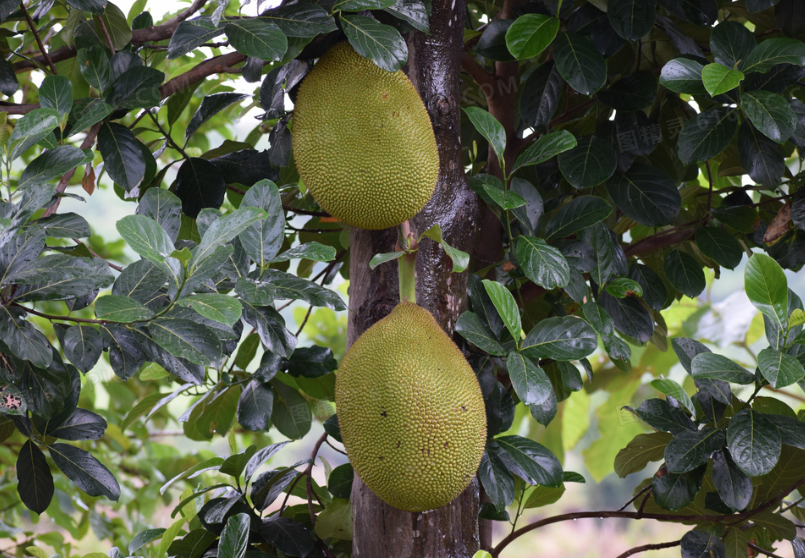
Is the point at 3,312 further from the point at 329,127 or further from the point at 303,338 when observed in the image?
the point at 303,338

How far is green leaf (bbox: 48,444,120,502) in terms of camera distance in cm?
63

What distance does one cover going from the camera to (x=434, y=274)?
2.24 ft

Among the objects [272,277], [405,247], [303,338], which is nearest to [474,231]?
[405,247]

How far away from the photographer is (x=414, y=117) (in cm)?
61

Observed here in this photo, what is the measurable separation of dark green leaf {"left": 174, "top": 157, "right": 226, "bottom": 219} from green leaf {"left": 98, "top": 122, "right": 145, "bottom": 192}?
0.11m

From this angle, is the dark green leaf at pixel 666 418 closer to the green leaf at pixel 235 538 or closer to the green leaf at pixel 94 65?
the green leaf at pixel 235 538

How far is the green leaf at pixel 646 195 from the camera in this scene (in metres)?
0.75

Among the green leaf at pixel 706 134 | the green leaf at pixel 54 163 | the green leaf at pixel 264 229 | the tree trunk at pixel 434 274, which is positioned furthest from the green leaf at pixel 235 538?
the green leaf at pixel 706 134

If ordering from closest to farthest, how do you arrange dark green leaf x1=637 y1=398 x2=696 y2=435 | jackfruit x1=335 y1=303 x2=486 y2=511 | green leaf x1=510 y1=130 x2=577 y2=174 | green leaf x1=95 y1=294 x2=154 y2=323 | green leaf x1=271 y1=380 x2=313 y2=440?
green leaf x1=95 y1=294 x2=154 y2=323, jackfruit x1=335 y1=303 x2=486 y2=511, green leaf x1=510 y1=130 x2=577 y2=174, dark green leaf x1=637 y1=398 x2=696 y2=435, green leaf x1=271 y1=380 x2=313 y2=440

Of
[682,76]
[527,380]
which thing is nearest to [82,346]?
[527,380]

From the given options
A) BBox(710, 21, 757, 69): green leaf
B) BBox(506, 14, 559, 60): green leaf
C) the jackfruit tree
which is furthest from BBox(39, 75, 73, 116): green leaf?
BBox(710, 21, 757, 69): green leaf

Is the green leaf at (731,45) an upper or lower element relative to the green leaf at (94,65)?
lower

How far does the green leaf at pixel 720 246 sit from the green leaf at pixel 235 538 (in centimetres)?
64

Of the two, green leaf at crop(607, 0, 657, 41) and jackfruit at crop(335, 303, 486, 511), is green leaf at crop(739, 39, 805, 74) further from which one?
jackfruit at crop(335, 303, 486, 511)
